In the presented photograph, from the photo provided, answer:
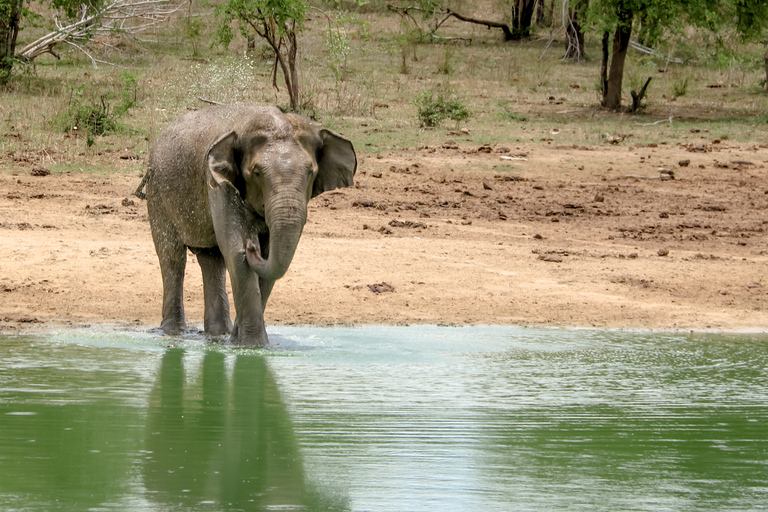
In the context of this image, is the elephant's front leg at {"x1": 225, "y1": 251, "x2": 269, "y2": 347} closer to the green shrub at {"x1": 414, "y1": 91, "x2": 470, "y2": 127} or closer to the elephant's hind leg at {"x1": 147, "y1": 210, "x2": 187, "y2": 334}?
the elephant's hind leg at {"x1": 147, "y1": 210, "x2": 187, "y2": 334}

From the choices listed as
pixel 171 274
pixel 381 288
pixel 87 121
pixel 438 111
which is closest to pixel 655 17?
pixel 438 111

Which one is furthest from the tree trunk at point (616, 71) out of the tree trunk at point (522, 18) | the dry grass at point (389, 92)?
the tree trunk at point (522, 18)

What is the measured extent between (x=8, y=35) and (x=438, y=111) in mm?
7927

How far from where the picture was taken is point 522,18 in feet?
106

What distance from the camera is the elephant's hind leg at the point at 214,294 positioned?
26.5 ft

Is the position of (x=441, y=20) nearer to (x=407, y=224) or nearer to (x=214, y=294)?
(x=407, y=224)

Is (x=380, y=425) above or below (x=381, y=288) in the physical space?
above

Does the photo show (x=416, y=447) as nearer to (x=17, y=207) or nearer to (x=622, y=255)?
(x=622, y=255)

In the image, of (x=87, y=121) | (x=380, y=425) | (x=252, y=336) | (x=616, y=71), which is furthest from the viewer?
(x=616, y=71)

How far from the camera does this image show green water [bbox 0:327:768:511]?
455 cm

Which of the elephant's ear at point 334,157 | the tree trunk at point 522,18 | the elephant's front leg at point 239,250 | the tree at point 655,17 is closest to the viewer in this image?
the elephant's front leg at point 239,250

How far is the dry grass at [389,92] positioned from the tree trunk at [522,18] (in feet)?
1.75

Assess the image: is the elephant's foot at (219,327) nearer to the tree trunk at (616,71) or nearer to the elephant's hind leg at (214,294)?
the elephant's hind leg at (214,294)

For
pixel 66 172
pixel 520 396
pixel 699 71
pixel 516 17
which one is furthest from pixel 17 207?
pixel 516 17
